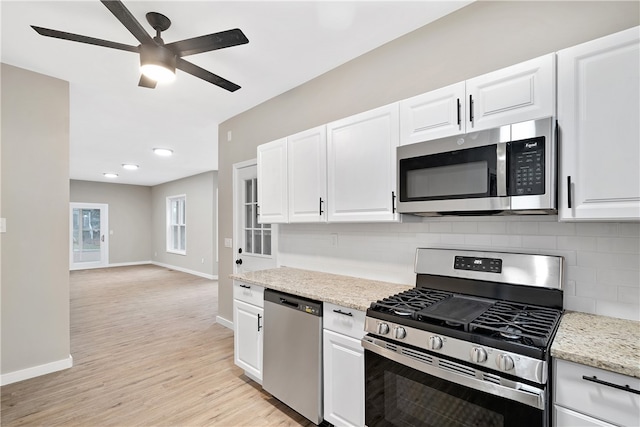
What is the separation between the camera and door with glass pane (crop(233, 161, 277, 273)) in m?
3.61

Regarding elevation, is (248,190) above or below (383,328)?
above

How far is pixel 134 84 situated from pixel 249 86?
1.12 meters

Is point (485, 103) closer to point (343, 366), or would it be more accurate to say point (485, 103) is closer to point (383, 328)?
point (383, 328)

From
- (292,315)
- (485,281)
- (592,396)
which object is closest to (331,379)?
(292,315)

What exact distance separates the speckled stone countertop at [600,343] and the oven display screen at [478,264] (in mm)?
382

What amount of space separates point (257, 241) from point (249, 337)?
1386 mm

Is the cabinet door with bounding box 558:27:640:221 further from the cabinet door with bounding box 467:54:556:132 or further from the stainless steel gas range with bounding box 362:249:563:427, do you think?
the stainless steel gas range with bounding box 362:249:563:427

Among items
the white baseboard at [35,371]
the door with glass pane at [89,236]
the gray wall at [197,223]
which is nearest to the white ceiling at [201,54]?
the white baseboard at [35,371]

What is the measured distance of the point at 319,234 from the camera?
2.86 meters

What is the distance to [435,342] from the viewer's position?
136cm

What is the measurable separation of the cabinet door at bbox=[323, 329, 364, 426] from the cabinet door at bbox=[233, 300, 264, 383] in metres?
0.70

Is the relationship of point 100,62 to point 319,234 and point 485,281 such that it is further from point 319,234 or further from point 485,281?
point 485,281

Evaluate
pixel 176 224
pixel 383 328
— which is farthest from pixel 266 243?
pixel 176 224

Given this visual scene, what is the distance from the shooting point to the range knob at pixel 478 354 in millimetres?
1221
